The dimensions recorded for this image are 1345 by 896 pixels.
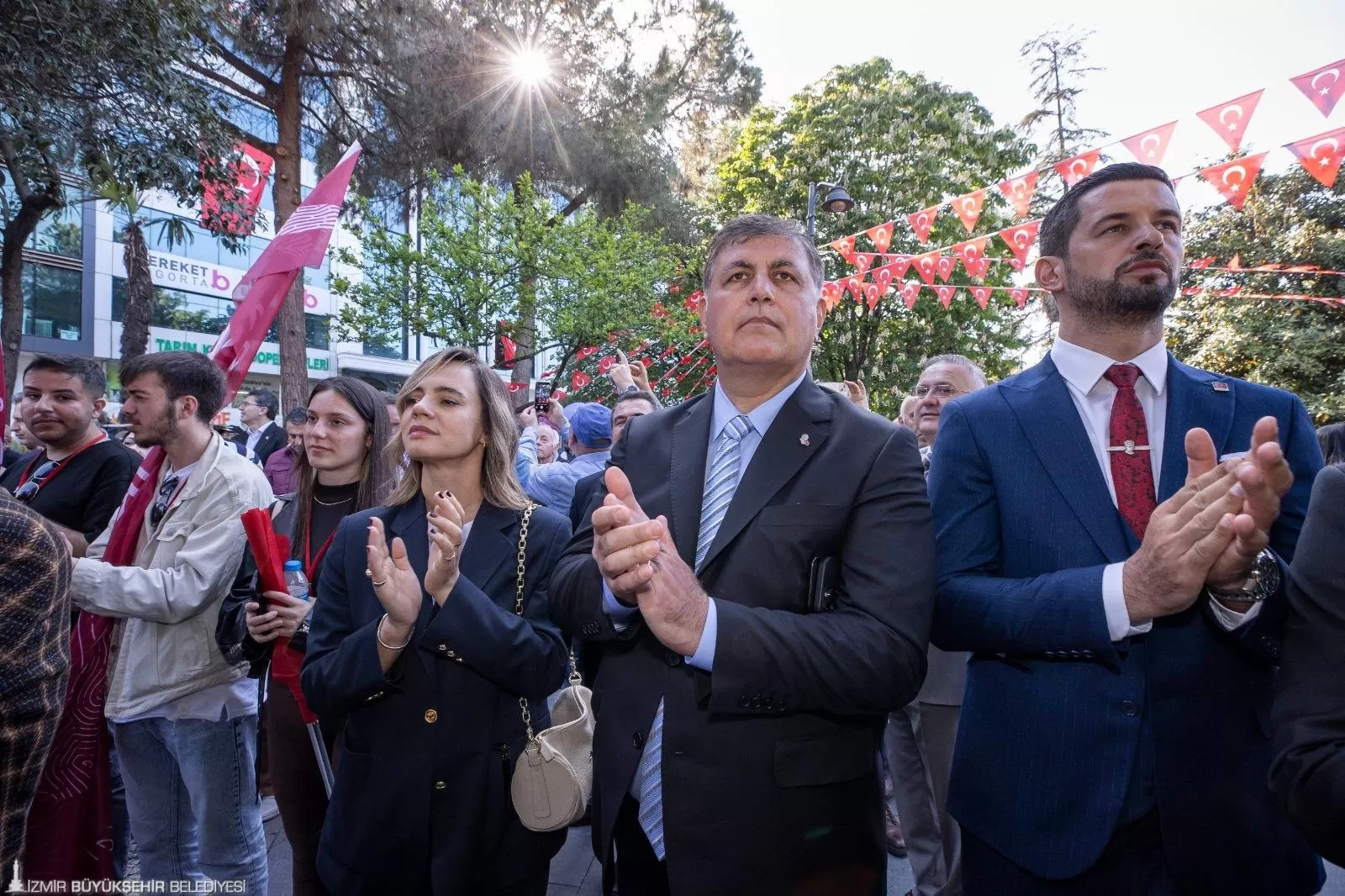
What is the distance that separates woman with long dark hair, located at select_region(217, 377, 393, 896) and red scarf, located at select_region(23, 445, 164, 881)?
22.2 inches

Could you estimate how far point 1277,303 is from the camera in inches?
583

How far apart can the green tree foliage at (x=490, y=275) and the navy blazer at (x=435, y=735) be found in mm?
14128

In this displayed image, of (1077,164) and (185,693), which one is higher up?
(1077,164)

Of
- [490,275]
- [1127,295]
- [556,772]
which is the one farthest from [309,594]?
[490,275]

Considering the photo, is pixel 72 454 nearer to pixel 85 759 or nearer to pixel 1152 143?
pixel 85 759

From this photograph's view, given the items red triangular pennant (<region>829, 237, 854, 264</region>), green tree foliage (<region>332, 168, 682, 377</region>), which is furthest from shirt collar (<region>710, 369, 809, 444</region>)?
green tree foliage (<region>332, 168, 682, 377</region>)

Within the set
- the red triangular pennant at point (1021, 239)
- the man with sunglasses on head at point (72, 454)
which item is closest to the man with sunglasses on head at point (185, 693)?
the man with sunglasses on head at point (72, 454)

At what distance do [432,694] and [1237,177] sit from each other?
768cm

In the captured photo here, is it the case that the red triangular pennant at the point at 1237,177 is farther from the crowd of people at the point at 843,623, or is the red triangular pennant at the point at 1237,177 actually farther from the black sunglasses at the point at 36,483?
the black sunglasses at the point at 36,483

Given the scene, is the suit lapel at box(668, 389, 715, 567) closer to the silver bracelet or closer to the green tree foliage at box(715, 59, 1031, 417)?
the silver bracelet

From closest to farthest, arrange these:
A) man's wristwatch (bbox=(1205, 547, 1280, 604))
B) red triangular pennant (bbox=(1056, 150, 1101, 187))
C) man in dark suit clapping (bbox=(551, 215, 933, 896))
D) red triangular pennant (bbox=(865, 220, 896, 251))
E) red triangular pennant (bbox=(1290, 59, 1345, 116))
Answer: man's wristwatch (bbox=(1205, 547, 1280, 604)) < man in dark suit clapping (bbox=(551, 215, 933, 896)) < red triangular pennant (bbox=(1290, 59, 1345, 116)) < red triangular pennant (bbox=(1056, 150, 1101, 187)) < red triangular pennant (bbox=(865, 220, 896, 251))

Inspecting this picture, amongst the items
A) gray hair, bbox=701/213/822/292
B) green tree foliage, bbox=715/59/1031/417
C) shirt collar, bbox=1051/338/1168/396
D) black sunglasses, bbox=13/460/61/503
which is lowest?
black sunglasses, bbox=13/460/61/503

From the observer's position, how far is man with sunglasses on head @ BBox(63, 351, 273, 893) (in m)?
2.83

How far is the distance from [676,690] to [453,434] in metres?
1.24
